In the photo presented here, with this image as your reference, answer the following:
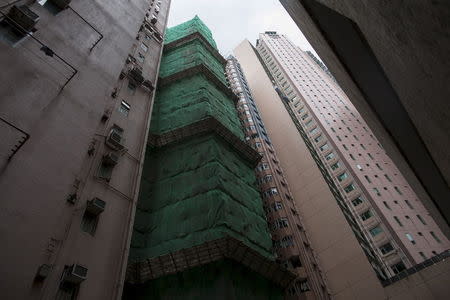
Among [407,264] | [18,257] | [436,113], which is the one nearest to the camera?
[436,113]

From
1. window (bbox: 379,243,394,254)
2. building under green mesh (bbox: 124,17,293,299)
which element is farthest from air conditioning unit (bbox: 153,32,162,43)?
→ window (bbox: 379,243,394,254)

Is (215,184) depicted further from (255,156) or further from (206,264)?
(255,156)

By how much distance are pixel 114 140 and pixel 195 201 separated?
5246 millimetres

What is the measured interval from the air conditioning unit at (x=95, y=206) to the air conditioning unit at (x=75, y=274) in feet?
7.72

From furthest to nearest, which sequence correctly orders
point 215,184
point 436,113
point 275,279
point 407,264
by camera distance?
point 407,264 < point 215,184 < point 275,279 < point 436,113

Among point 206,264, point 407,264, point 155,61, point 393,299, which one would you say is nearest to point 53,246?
point 206,264

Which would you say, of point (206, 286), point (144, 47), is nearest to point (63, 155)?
point (206, 286)

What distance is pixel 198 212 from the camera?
1588 cm

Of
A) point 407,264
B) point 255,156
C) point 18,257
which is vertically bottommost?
point 18,257

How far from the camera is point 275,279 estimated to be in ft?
51.7

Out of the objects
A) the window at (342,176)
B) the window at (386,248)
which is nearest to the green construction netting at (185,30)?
the window at (342,176)

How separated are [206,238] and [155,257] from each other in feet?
7.78

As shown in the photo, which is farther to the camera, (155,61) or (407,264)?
(407,264)

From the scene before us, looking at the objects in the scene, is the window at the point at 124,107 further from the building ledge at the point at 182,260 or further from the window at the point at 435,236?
the window at the point at 435,236
